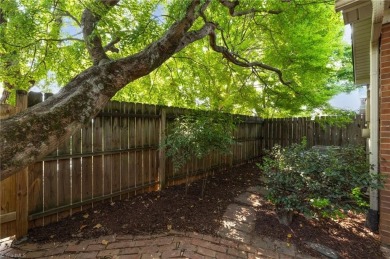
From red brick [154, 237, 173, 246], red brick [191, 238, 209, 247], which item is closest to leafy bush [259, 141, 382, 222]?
red brick [191, 238, 209, 247]

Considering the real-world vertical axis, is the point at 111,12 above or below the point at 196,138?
above

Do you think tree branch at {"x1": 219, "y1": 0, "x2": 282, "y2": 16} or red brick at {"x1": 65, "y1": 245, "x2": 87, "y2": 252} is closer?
red brick at {"x1": 65, "y1": 245, "x2": 87, "y2": 252}

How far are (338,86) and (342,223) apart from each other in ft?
40.4

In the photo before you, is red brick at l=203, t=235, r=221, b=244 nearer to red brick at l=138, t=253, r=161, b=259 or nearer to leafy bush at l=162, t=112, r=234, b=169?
red brick at l=138, t=253, r=161, b=259

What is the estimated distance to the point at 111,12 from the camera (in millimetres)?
3740

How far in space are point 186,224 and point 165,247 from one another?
583mm

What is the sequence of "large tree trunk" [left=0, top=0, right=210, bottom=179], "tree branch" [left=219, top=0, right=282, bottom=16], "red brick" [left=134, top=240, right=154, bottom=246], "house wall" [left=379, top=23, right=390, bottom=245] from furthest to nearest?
"tree branch" [left=219, top=0, right=282, bottom=16] → "house wall" [left=379, top=23, right=390, bottom=245] → "red brick" [left=134, top=240, right=154, bottom=246] → "large tree trunk" [left=0, top=0, right=210, bottom=179]

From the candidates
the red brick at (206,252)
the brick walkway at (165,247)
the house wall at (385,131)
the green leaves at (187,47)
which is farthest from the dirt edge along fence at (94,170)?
the house wall at (385,131)

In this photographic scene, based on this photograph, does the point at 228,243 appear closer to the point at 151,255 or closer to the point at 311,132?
the point at 151,255

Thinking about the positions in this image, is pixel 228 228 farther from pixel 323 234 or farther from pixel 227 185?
→ pixel 227 185

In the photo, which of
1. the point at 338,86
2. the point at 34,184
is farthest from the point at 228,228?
the point at 338,86

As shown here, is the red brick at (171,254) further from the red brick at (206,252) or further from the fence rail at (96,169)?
the fence rail at (96,169)

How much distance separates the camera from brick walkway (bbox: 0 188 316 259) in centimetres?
241

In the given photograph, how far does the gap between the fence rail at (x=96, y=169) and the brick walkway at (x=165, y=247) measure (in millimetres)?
481
